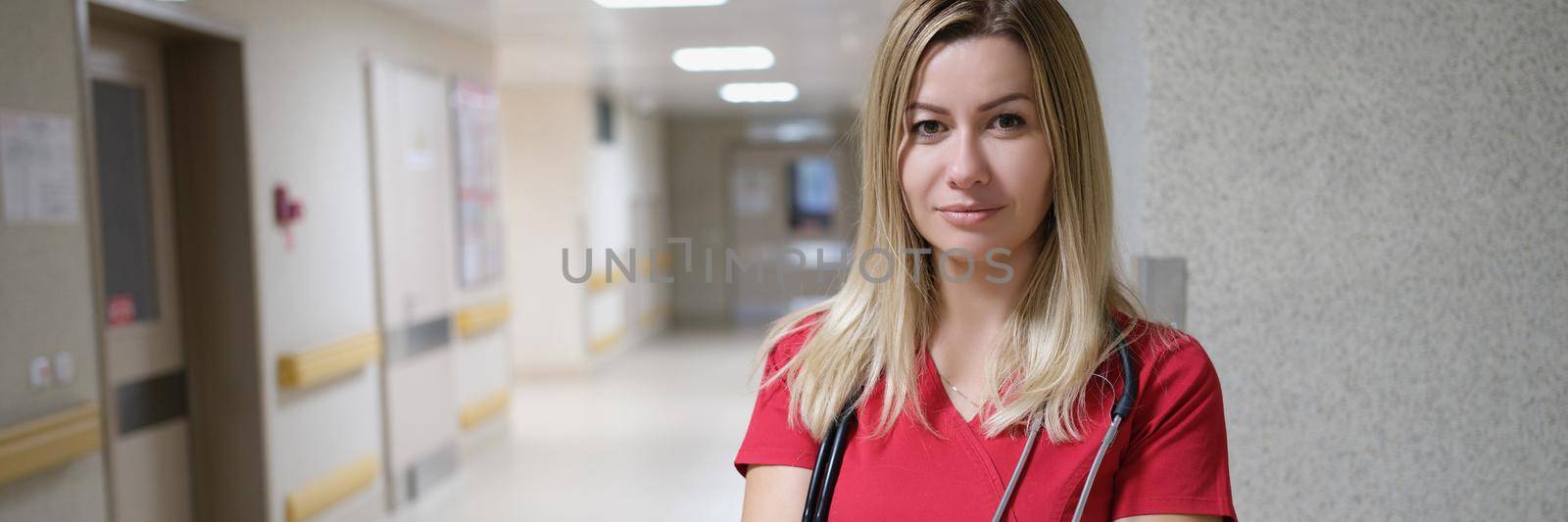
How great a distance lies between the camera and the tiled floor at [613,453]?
4.70 m

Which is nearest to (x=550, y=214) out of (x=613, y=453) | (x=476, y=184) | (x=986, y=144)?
(x=476, y=184)

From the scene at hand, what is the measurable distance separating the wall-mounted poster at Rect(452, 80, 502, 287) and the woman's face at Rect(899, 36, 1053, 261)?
472 cm

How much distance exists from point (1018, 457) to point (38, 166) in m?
2.72

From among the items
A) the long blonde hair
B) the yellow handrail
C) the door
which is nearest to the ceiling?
the door

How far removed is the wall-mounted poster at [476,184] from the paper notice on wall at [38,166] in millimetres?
2684

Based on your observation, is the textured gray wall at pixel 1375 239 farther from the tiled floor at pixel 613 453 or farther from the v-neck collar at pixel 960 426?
the tiled floor at pixel 613 453

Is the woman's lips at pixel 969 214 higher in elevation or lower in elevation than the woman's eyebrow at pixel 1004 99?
lower

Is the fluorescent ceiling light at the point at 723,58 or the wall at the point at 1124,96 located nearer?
the wall at the point at 1124,96

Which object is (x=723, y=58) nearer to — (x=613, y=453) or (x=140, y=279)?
(x=613, y=453)

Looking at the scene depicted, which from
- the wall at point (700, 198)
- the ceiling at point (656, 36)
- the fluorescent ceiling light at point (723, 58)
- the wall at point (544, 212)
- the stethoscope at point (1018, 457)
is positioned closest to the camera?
the stethoscope at point (1018, 457)

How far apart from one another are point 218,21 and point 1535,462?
152 inches

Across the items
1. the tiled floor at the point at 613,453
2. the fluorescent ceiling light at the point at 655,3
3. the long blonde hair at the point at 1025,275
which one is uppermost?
the fluorescent ceiling light at the point at 655,3

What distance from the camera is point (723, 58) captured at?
684 centimetres

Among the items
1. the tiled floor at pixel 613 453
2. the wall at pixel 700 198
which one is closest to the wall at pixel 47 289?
the tiled floor at pixel 613 453
